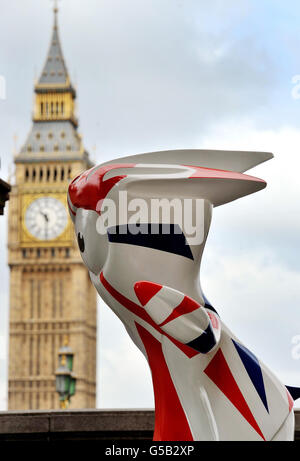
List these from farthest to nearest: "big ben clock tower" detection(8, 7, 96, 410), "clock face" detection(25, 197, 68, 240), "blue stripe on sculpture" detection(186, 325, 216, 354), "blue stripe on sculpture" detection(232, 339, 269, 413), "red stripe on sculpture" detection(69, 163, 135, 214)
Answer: "big ben clock tower" detection(8, 7, 96, 410) → "clock face" detection(25, 197, 68, 240) → "red stripe on sculpture" detection(69, 163, 135, 214) → "blue stripe on sculpture" detection(232, 339, 269, 413) → "blue stripe on sculpture" detection(186, 325, 216, 354)

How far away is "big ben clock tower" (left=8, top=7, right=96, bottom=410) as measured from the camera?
172ft

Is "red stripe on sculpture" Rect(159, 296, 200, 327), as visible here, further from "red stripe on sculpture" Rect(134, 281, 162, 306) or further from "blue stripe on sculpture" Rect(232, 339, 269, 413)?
"blue stripe on sculpture" Rect(232, 339, 269, 413)

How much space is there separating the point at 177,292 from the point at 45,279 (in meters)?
49.5

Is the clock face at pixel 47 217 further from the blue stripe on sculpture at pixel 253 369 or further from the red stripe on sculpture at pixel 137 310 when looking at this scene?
the blue stripe on sculpture at pixel 253 369

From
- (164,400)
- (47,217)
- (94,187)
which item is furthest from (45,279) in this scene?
(164,400)

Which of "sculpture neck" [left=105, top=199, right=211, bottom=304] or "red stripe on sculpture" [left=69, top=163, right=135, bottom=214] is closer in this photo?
"sculpture neck" [left=105, top=199, right=211, bottom=304]

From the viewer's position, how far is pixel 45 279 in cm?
5384

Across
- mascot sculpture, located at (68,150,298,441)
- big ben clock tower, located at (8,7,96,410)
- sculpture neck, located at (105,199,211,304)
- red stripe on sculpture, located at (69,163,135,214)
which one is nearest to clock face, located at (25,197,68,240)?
big ben clock tower, located at (8,7,96,410)

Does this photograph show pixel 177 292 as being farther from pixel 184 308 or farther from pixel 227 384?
pixel 227 384

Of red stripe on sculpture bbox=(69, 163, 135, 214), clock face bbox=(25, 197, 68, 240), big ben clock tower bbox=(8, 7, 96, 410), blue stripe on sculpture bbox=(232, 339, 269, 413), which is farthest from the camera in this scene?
big ben clock tower bbox=(8, 7, 96, 410)

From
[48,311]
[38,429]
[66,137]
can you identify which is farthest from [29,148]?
[38,429]

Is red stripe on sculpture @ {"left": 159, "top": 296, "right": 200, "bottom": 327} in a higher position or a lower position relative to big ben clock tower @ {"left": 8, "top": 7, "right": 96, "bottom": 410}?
lower

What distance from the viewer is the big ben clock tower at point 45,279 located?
5247cm

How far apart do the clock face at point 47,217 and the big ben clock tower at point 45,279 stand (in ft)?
0.03
